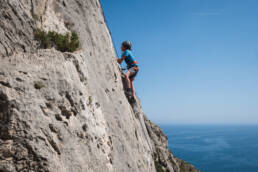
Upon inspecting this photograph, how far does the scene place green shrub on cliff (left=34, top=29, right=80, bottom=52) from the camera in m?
5.95

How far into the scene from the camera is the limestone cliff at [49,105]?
13.1 ft

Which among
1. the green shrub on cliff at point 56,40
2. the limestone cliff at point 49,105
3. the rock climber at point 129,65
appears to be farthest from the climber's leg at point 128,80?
the green shrub on cliff at point 56,40

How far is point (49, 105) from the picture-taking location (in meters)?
4.70

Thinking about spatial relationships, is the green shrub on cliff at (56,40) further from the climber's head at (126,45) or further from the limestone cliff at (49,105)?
the climber's head at (126,45)

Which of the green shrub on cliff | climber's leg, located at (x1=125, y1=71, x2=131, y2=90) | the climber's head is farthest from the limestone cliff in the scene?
the climber's head

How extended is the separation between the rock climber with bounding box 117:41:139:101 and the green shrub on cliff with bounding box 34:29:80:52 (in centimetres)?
481

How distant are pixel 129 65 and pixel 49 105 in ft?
25.7

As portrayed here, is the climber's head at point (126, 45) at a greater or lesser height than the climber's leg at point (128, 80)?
greater

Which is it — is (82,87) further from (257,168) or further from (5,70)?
(257,168)

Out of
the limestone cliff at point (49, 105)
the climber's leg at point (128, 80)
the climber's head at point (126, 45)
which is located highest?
the climber's head at point (126, 45)

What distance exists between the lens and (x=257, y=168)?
384 ft

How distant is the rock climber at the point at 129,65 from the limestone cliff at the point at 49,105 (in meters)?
3.30

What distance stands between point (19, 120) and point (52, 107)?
2.87 feet

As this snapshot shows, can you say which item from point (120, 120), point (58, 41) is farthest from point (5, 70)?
point (120, 120)
